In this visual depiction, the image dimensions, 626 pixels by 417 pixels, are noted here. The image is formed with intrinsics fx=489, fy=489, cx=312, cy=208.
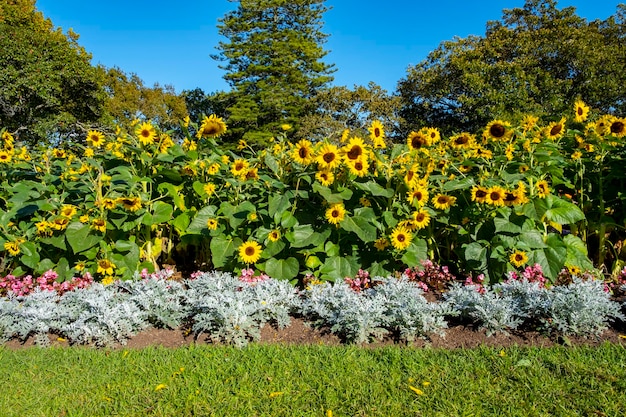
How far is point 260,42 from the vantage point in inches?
1111

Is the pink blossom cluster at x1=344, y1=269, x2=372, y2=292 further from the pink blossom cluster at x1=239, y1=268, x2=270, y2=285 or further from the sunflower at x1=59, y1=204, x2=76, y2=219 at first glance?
the sunflower at x1=59, y1=204, x2=76, y2=219

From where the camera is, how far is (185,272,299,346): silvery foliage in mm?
2885

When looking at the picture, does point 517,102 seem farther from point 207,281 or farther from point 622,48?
point 207,281

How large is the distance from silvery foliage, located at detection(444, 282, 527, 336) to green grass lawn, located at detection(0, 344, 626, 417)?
0.24m

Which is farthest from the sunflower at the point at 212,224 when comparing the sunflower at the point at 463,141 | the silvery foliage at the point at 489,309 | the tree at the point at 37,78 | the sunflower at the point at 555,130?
the tree at the point at 37,78

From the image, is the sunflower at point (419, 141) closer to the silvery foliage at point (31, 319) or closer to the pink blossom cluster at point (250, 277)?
the pink blossom cluster at point (250, 277)

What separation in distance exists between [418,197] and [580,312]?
3.89 feet

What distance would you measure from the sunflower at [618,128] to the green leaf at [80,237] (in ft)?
12.5

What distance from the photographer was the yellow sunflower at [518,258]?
322 centimetres

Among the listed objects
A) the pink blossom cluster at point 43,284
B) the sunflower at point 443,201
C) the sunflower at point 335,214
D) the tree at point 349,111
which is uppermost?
→ the tree at point 349,111

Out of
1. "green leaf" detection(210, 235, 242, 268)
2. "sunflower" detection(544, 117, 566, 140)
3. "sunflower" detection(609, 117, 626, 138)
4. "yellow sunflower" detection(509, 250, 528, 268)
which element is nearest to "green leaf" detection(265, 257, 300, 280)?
"green leaf" detection(210, 235, 242, 268)

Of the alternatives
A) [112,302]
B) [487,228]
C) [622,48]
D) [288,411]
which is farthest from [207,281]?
[622,48]

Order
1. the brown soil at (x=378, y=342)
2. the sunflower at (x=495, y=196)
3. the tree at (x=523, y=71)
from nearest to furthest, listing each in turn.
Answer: the brown soil at (x=378, y=342) → the sunflower at (x=495, y=196) → the tree at (x=523, y=71)

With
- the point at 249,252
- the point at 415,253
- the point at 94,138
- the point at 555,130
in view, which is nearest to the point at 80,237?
the point at 94,138
